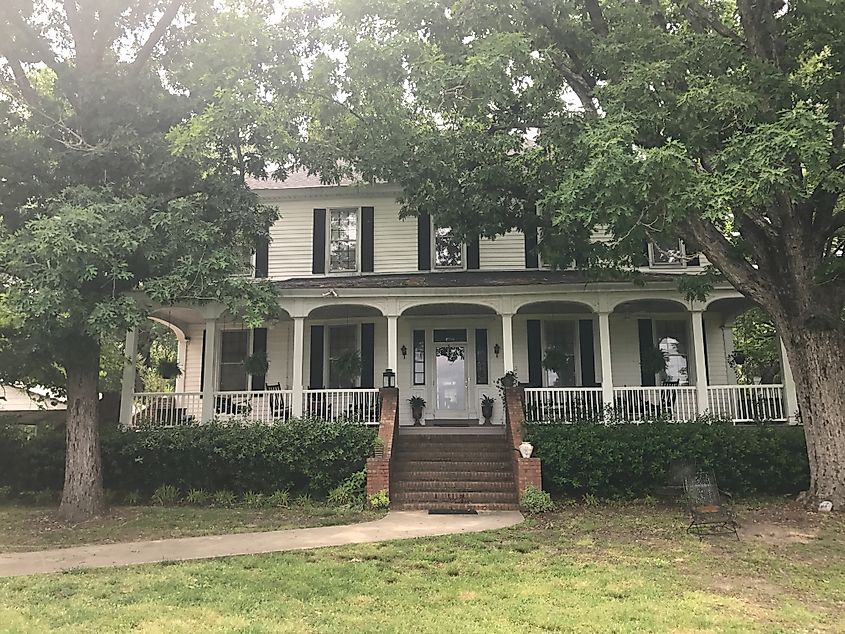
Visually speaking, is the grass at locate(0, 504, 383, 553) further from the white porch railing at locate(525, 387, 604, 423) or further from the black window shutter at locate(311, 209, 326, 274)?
the black window shutter at locate(311, 209, 326, 274)

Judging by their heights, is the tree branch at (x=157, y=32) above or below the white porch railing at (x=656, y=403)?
above

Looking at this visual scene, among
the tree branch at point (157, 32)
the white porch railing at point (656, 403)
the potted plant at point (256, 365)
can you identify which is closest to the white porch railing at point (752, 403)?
the white porch railing at point (656, 403)

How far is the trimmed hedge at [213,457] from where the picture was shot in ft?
39.3

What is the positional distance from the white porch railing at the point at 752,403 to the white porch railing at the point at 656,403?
462 mm

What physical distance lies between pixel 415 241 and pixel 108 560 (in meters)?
10.3

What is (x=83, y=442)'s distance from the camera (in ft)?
35.7

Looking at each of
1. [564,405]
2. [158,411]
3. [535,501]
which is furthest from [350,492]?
[564,405]

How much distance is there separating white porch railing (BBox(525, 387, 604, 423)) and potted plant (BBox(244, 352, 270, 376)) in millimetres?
6011

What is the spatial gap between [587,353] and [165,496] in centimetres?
965

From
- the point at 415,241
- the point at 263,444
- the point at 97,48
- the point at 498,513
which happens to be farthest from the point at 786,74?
the point at 97,48

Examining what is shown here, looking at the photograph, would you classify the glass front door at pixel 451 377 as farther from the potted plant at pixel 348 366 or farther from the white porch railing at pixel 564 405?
the white porch railing at pixel 564 405

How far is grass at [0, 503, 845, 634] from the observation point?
545 centimetres

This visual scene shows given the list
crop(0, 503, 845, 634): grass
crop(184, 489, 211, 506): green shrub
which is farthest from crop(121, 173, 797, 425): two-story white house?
crop(0, 503, 845, 634): grass

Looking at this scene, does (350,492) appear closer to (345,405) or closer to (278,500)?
(278,500)
